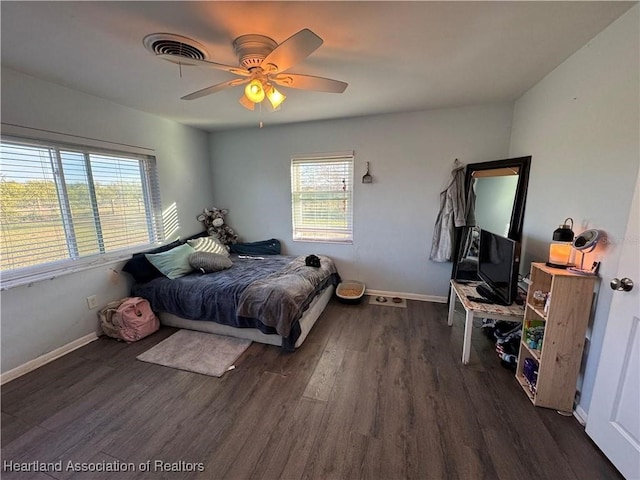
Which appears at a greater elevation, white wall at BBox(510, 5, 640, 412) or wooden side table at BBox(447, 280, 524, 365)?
white wall at BBox(510, 5, 640, 412)

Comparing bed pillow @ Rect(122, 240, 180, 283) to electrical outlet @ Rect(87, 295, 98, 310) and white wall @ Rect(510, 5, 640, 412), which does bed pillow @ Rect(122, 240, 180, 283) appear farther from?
white wall @ Rect(510, 5, 640, 412)

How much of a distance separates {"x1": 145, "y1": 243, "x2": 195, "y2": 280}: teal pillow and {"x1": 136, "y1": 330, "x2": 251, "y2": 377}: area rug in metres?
0.65

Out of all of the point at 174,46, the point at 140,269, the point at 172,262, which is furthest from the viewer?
the point at 172,262

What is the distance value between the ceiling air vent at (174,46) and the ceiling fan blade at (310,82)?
52 cm

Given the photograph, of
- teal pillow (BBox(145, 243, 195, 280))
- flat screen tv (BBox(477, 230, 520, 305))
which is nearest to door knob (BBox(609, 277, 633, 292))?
flat screen tv (BBox(477, 230, 520, 305))

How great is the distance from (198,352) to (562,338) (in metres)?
2.77

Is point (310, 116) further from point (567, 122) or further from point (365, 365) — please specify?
Answer: point (365, 365)

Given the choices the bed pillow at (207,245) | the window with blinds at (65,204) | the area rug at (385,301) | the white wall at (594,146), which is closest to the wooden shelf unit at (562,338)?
the white wall at (594,146)

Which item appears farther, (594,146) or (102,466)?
(594,146)

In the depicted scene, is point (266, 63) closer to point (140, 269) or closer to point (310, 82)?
point (310, 82)

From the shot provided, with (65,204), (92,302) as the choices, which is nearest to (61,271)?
(92,302)

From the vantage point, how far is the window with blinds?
2062 mm

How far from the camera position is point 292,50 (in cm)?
135

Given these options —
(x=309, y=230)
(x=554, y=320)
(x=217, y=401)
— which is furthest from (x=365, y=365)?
(x=309, y=230)
